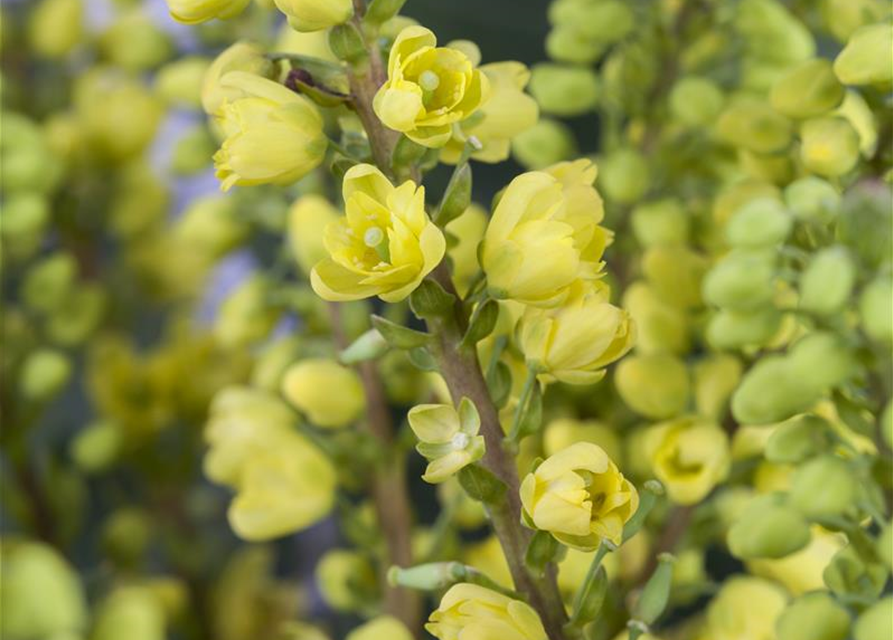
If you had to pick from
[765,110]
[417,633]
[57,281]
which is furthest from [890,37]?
[57,281]

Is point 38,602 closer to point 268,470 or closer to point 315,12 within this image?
point 268,470

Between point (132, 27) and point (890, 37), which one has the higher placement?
point (890, 37)

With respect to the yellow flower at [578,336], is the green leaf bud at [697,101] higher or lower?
lower

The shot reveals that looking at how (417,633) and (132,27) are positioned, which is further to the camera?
(132,27)

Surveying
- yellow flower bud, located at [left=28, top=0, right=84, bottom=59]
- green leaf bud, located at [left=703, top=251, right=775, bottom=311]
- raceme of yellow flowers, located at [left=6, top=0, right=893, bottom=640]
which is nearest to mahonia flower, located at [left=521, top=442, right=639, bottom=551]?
raceme of yellow flowers, located at [left=6, top=0, right=893, bottom=640]

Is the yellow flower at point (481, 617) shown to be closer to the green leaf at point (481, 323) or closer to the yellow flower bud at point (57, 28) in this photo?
the green leaf at point (481, 323)

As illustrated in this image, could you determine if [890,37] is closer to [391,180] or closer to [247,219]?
[391,180]

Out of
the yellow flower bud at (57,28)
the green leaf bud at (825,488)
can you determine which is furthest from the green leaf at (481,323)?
the yellow flower bud at (57,28)
